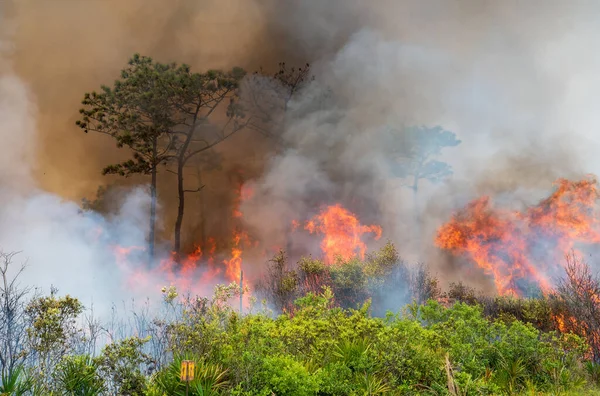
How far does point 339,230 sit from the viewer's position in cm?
3044

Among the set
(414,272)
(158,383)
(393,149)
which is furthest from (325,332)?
(393,149)

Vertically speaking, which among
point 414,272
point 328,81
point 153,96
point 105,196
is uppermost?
point 328,81

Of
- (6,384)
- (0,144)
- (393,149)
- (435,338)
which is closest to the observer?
(6,384)

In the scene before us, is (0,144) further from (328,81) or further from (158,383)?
(158,383)

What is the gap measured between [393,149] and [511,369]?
22.9 metres

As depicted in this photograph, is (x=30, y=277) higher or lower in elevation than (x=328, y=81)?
lower

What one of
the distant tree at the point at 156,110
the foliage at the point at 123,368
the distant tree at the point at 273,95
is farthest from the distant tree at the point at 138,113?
the foliage at the point at 123,368

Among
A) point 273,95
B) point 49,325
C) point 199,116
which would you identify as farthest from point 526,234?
point 49,325

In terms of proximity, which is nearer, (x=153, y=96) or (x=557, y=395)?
(x=557, y=395)

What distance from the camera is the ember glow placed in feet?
87.5

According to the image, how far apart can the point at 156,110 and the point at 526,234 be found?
24298mm

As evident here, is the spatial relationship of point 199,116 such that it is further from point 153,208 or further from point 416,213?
point 416,213

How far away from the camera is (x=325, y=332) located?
30.5 ft

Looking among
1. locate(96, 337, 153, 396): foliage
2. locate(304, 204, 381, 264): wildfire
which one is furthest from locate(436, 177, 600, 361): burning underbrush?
locate(96, 337, 153, 396): foliage
